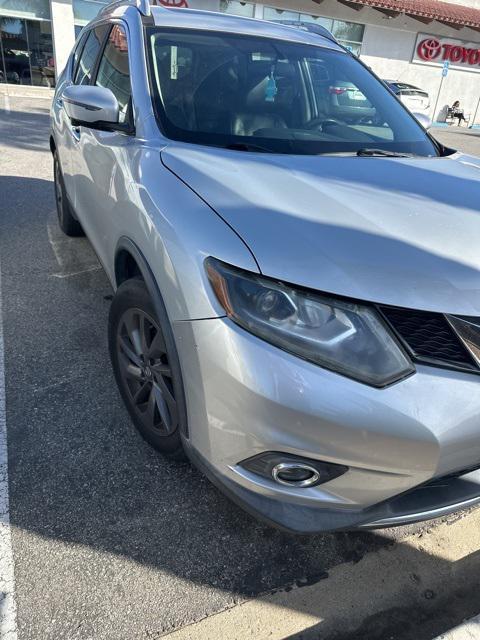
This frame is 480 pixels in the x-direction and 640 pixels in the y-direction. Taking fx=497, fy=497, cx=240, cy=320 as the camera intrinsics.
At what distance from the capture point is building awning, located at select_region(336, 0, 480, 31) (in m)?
21.5

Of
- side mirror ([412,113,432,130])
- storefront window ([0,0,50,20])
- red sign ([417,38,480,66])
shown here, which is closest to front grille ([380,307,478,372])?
side mirror ([412,113,432,130])

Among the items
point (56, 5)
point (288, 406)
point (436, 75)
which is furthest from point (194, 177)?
point (436, 75)

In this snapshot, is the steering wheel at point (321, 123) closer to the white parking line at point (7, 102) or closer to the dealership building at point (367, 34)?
the white parking line at point (7, 102)

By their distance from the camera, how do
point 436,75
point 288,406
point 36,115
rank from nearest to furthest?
point 288,406 → point 36,115 → point 436,75

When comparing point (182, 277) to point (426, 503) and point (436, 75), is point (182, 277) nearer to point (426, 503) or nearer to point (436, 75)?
point (426, 503)

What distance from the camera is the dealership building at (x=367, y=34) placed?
18.3 m

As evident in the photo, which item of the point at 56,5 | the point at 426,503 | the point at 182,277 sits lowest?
the point at 426,503

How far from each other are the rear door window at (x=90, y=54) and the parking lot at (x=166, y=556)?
225cm

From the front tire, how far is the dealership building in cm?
1985

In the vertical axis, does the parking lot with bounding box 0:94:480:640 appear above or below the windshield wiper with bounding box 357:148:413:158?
below

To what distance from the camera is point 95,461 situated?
2221mm

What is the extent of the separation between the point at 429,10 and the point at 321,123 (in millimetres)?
24991

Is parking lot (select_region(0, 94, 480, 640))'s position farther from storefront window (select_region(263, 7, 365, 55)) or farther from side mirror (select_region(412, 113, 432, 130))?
storefront window (select_region(263, 7, 365, 55))

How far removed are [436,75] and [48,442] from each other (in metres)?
28.9
